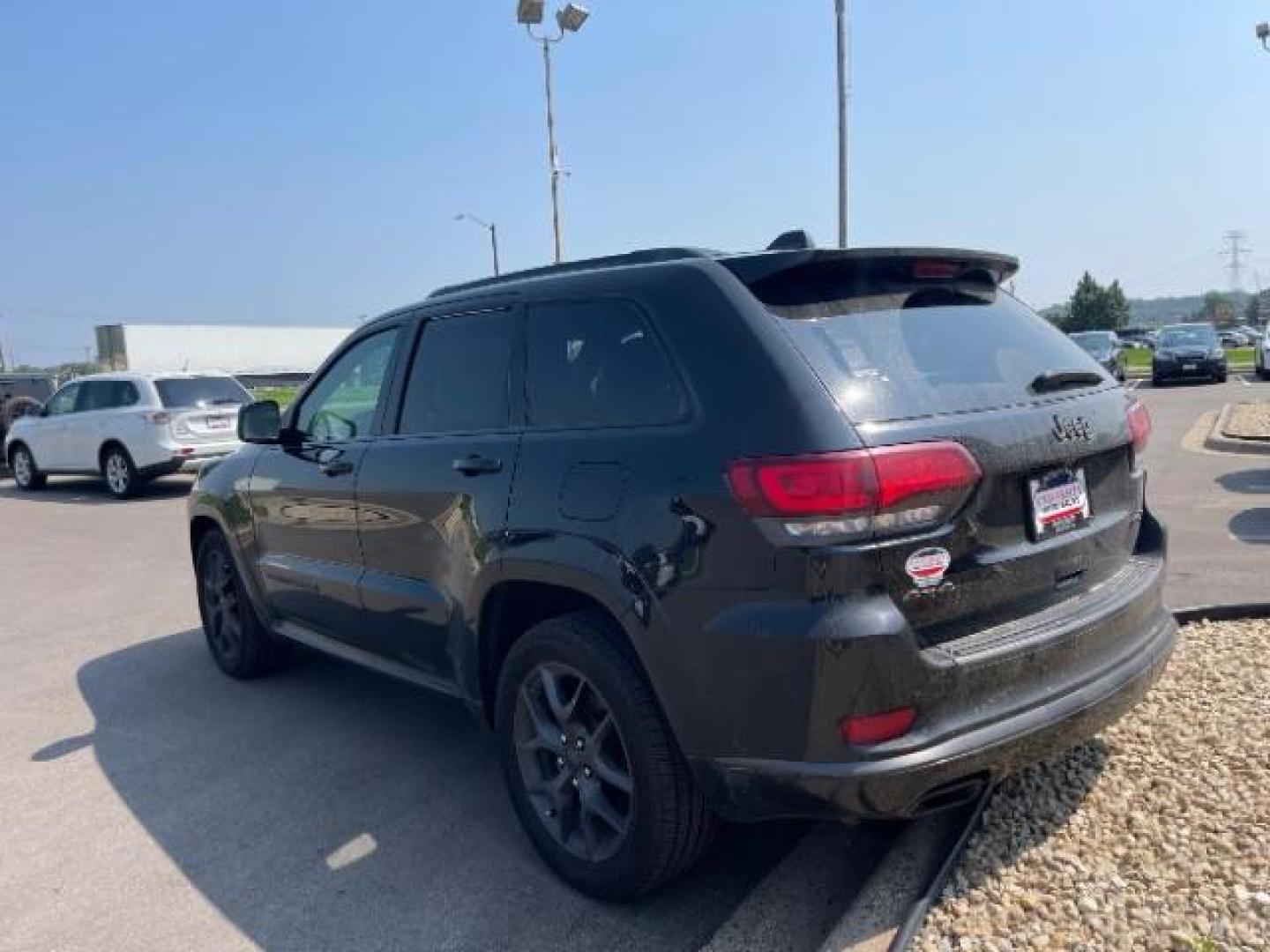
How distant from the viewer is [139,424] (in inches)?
556

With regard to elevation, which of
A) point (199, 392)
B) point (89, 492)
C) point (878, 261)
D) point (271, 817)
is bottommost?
point (89, 492)

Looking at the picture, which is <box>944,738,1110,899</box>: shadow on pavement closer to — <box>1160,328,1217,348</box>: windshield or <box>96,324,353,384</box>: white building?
<box>1160,328,1217,348</box>: windshield

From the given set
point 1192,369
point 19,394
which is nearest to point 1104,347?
point 1192,369

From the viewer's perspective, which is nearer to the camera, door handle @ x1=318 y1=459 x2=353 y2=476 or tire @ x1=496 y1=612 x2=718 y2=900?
tire @ x1=496 y1=612 x2=718 y2=900

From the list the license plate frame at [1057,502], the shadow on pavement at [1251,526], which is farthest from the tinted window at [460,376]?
the shadow on pavement at [1251,526]

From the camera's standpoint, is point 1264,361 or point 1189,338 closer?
point 1264,361

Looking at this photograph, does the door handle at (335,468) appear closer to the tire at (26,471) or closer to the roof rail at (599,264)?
the roof rail at (599,264)

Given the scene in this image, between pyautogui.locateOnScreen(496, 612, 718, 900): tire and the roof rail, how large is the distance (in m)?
1.15

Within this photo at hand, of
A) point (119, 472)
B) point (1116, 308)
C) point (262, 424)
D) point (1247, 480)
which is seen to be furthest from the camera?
point (1116, 308)

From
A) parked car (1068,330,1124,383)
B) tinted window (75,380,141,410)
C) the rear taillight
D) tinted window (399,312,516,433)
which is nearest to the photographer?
the rear taillight

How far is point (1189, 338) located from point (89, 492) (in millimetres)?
25139

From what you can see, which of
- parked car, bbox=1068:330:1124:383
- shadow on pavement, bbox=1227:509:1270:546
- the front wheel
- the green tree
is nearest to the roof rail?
shadow on pavement, bbox=1227:509:1270:546

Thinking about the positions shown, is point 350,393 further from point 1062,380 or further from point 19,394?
point 19,394

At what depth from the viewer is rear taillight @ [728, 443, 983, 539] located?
97.3 inches
